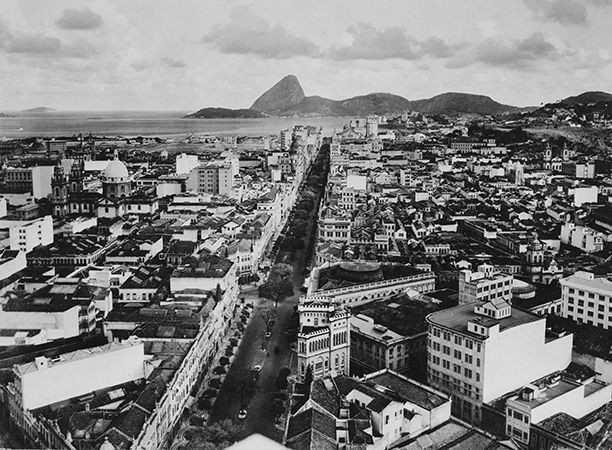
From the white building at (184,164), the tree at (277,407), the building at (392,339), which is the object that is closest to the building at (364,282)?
the building at (392,339)

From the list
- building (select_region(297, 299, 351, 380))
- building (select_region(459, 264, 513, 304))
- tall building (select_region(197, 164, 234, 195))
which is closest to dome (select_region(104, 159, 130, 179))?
Answer: tall building (select_region(197, 164, 234, 195))

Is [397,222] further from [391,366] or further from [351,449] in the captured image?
[351,449]

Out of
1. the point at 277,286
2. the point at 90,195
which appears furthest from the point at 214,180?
the point at 277,286

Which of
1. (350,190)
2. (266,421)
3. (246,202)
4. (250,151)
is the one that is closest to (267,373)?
(266,421)

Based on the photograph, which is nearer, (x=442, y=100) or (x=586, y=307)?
(x=586, y=307)

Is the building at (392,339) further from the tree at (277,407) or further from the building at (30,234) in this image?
the building at (30,234)

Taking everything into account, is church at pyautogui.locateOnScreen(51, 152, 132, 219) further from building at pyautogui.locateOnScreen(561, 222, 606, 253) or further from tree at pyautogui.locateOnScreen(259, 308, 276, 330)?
building at pyautogui.locateOnScreen(561, 222, 606, 253)
